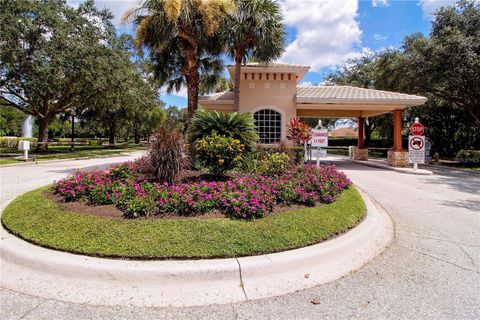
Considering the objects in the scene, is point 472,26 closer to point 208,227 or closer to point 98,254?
point 208,227

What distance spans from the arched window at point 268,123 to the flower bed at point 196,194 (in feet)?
29.7

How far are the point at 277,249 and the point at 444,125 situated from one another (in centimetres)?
2591

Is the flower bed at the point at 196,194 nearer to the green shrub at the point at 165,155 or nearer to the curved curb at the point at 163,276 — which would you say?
the green shrub at the point at 165,155

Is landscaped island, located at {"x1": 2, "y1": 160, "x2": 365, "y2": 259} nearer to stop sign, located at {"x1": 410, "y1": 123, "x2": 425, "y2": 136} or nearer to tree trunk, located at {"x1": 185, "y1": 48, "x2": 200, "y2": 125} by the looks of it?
tree trunk, located at {"x1": 185, "y1": 48, "x2": 200, "y2": 125}

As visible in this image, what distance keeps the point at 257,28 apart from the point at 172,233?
410 inches

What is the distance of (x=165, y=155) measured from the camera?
236 inches

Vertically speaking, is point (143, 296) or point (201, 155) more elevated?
point (201, 155)

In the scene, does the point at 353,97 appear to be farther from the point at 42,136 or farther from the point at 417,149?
the point at 42,136

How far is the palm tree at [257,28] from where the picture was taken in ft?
38.7

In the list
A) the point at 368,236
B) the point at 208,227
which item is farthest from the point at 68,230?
the point at 368,236

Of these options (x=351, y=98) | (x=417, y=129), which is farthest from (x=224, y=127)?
(x=417, y=129)

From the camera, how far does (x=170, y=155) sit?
5.98 metres

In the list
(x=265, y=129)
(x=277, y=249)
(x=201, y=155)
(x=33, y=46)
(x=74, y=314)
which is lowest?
(x=74, y=314)

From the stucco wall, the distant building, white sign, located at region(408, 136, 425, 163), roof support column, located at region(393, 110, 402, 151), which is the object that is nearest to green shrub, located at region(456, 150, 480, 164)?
roof support column, located at region(393, 110, 402, 151)
